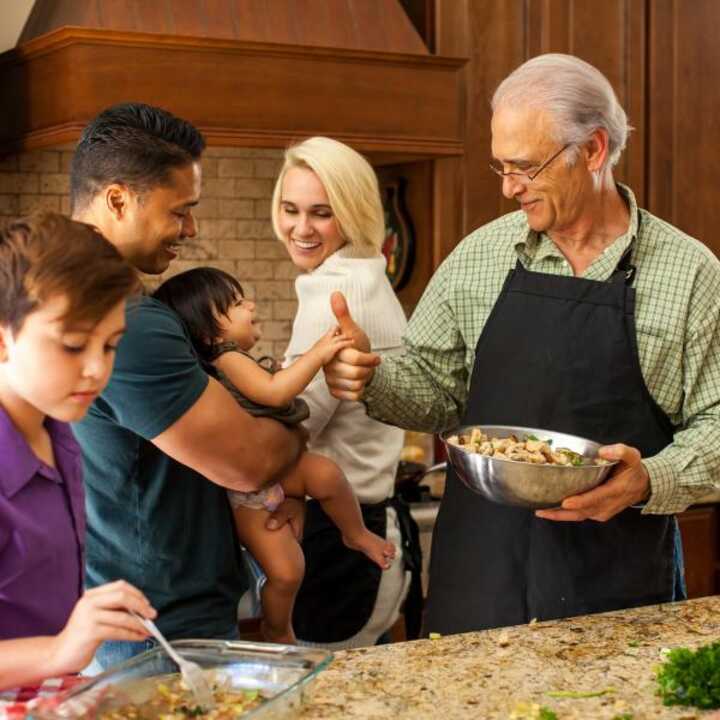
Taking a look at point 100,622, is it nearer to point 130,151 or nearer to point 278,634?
point 130,151

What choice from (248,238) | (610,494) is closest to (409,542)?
(610,494)

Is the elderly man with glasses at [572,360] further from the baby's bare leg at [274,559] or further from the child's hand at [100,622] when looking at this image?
the child's hand at [100,622]

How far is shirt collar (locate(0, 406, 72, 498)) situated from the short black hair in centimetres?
64

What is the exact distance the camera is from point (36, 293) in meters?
1.69

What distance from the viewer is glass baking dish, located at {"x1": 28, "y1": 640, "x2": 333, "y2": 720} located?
1.69 m

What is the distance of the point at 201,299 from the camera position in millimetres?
2748

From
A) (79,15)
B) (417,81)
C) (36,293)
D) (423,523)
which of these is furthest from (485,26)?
(36,293)

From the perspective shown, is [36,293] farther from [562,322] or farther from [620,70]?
[620,70]

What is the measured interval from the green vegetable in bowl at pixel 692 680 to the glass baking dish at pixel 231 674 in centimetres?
53

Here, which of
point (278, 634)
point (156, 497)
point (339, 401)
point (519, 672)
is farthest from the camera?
Result: point (339, 401)

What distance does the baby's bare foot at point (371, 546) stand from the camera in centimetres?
310

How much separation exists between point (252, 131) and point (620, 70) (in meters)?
1.66

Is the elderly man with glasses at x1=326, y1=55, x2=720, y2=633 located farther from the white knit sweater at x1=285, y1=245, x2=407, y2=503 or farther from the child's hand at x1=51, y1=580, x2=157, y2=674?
the child's hand at x1=51, y1=580, x2=157, y2=674

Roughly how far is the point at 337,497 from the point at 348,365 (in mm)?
429
